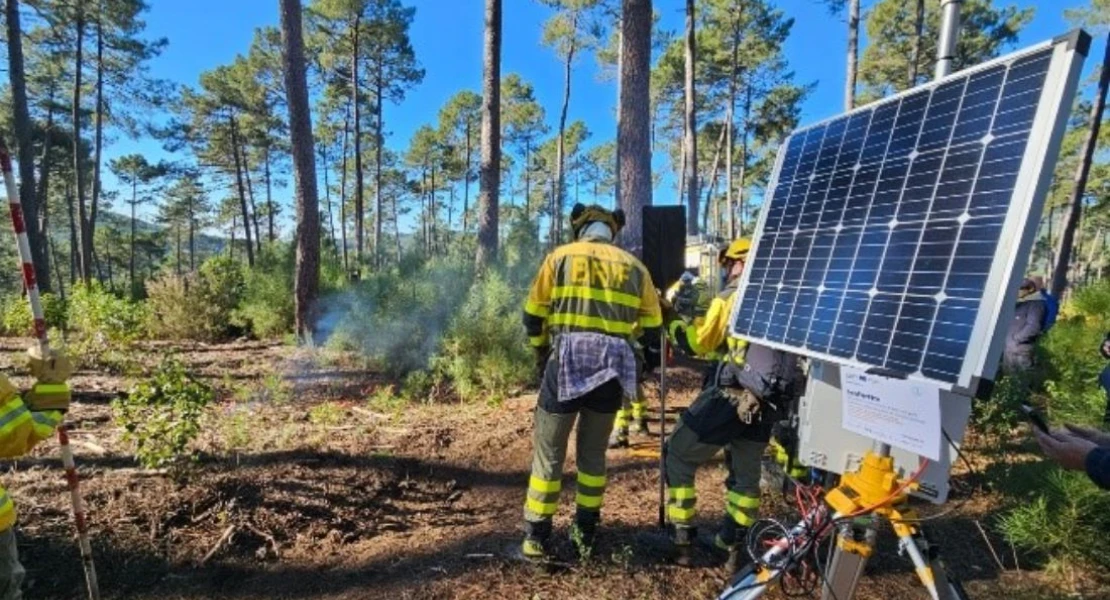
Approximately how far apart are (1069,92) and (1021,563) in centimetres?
347

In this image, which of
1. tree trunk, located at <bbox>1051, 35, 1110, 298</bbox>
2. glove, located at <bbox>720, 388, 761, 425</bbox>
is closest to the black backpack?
glove, located at <bbox>720, 388, 761, 425</bbox>

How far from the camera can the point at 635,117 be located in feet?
24.2

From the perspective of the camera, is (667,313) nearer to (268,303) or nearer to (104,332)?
(104,332)

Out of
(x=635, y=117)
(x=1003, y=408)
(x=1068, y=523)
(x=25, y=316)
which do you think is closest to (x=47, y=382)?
(x=1068, y=523)

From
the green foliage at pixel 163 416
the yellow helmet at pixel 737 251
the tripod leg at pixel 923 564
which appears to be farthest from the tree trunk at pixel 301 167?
the tripod leg at pixel 923 564

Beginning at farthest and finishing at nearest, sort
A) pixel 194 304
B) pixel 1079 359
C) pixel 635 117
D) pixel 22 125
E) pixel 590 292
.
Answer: pixel 22 125, pixel 194 304, pixel 635 117, pixel 1079 359, pixel 590 292

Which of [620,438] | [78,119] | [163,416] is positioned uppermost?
[78,119]

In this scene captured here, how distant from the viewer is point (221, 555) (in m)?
3.68

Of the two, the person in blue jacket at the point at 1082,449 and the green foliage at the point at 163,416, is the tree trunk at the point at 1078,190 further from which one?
the green foliage at the point at 163,416

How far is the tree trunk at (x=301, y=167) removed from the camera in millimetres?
9547

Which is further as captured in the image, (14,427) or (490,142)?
(490,142)

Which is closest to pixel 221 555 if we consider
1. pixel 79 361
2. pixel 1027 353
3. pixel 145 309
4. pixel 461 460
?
pixel 461 460

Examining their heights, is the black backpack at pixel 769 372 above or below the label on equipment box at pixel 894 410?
below

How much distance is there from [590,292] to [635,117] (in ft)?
15.3
